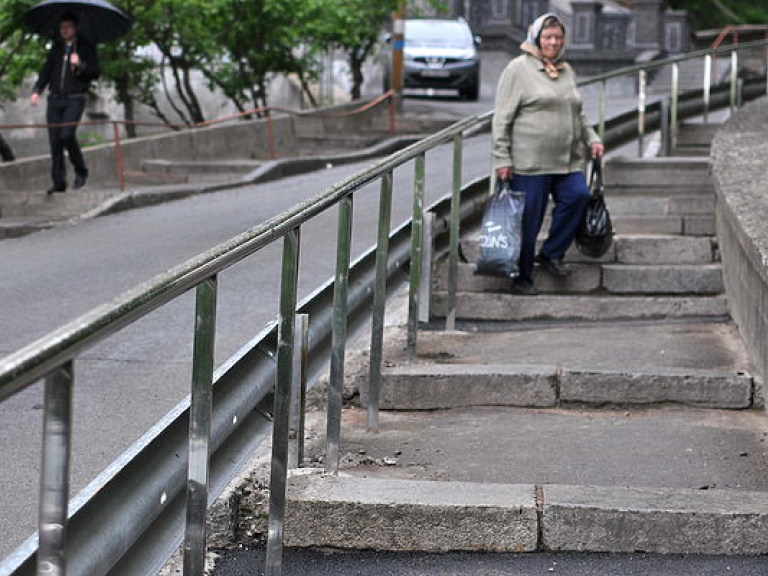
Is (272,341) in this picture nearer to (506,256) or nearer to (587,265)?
(506,256)

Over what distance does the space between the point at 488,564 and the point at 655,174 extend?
7242 millimetres

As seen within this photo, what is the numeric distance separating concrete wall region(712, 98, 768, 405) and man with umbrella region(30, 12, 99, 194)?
22.7ft

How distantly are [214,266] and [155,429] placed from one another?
14.8 inches

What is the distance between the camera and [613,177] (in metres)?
11.7

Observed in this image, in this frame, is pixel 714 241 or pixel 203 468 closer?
pixel 203 468

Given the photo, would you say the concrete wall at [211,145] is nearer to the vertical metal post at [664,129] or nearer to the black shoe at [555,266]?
the vertical metal post at [664,129]

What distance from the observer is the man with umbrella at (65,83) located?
50.0ft

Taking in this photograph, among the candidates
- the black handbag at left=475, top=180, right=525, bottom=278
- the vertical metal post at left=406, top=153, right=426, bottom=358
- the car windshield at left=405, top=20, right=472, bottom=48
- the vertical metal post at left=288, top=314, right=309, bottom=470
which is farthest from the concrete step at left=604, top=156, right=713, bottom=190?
the car windshield at left=405, top=20, right=472, bottom=48

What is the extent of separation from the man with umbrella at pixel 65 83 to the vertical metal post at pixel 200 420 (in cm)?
1202

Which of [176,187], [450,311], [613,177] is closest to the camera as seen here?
[450,311]

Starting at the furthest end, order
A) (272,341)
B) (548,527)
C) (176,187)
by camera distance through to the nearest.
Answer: (176,187)
(548,527)
(272,341)

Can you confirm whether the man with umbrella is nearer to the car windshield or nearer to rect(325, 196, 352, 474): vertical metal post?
rect(325, 196, 352, 474): vertical metal post

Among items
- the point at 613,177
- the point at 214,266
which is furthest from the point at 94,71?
the point at 214,266

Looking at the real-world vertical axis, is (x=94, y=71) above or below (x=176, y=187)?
above
